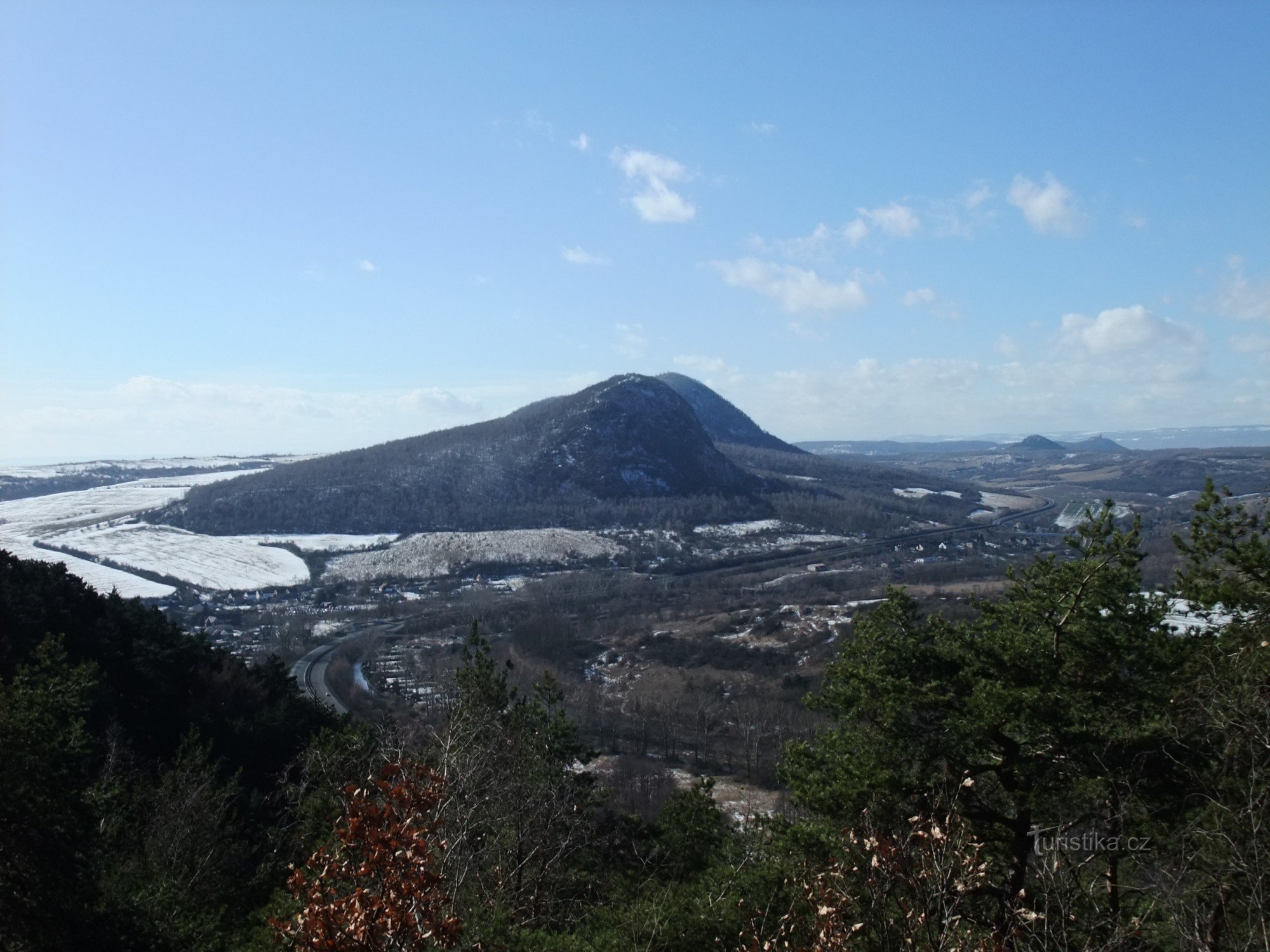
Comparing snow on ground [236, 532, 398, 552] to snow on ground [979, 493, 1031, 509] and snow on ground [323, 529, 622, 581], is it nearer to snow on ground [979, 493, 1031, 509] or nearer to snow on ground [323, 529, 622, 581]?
snow on ground [323, 529, 622, 581]

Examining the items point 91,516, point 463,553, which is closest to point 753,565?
point 463,553

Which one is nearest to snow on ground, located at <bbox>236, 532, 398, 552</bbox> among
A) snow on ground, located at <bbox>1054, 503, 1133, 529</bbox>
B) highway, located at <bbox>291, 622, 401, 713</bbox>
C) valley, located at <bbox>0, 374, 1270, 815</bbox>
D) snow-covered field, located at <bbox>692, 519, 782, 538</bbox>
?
valley, located at <bbox>0, 374, 1270, 815</bbox>

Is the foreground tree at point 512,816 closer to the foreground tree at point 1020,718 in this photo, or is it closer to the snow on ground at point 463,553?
the foreground tree at point 1020,718

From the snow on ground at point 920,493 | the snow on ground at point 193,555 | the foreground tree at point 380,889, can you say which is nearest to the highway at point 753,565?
the snow on ground at point 920,493

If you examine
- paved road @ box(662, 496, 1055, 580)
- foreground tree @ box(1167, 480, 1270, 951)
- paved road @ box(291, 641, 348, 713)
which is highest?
foreground tree @ box(1167, 480, 1270, 951)

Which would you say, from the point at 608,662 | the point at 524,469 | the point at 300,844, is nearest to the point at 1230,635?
the point at 300,844

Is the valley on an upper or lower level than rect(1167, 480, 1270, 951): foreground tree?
lower

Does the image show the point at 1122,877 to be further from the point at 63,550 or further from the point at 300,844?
the point at 63,550
